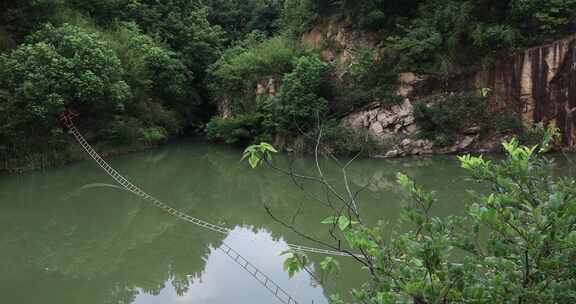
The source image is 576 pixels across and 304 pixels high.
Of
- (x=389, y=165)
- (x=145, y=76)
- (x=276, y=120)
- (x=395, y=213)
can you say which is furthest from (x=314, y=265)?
(x=145, y=76)

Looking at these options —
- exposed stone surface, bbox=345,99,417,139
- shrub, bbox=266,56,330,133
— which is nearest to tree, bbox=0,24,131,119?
shrub, bbox=266,56,330,133

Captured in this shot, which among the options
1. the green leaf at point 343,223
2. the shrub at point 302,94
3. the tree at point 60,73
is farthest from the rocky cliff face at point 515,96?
the green leaf at point 343,223

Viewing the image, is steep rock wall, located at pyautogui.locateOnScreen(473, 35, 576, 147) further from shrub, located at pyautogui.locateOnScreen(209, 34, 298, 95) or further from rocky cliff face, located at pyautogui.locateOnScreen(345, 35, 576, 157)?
shrub, located at pyautogui.locateOnScreen(209, 34, 298, 95)

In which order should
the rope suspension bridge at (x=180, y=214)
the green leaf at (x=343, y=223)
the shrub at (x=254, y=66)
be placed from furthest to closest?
the shrub at (x=254, y=66) < the rope suspension bridge at (x=180, y=214) < the green leaf at (x=343, y=223)

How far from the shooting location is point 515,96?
13430 mm

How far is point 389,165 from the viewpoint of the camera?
12781 mm

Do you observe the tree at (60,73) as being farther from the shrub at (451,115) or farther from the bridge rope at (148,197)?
the shrub at (451,115)

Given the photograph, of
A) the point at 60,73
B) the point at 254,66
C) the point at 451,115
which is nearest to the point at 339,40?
the point at 254,66

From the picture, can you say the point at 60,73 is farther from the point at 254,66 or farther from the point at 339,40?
the point at 339,40

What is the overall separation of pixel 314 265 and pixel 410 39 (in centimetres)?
942

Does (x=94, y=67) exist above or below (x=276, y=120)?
above

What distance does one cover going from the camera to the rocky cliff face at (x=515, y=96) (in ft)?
42.2

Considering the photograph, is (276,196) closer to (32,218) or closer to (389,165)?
(389,165)

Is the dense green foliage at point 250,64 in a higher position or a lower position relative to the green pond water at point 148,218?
higher
